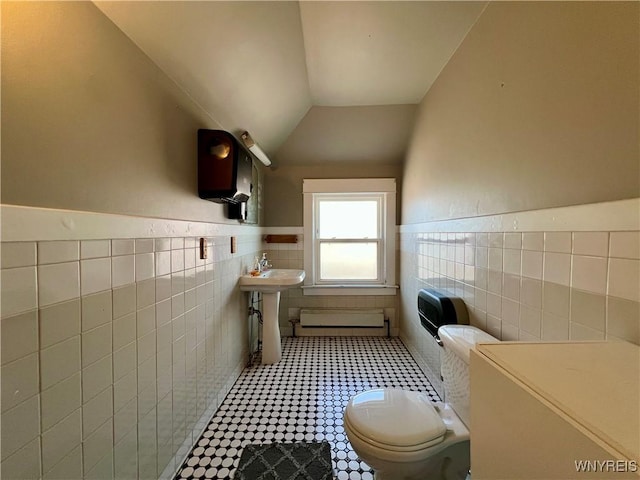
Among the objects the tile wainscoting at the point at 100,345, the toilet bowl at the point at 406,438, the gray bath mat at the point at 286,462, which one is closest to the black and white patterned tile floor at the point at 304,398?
the gray bath mat at the point at 286,462

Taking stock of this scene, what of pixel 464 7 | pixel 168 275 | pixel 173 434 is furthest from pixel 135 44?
pixel 173 434

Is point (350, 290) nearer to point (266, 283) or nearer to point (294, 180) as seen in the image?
point (266, 283)

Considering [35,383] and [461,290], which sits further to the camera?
[461,290]

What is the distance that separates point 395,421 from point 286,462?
27.0 inches

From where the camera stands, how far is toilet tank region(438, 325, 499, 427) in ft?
3.85

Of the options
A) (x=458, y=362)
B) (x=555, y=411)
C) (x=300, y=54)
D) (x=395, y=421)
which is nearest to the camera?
(x=555, y=411)

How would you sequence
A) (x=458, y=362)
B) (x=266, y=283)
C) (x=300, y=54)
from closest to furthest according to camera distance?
1. (x=458, y=362)
2. (x=300, y=54)
3. (x=266, y=283)

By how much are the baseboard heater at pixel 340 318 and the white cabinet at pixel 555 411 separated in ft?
7.85

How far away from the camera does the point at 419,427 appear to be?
1.09 metres

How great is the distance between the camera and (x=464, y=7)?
56.2 inches

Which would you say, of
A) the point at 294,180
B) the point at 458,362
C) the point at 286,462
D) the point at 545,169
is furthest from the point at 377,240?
the point at 286,462

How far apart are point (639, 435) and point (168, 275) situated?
1.49m

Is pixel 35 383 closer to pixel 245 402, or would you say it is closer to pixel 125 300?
pixel 125 300

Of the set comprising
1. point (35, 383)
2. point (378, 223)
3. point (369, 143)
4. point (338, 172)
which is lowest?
point (35, 383)
